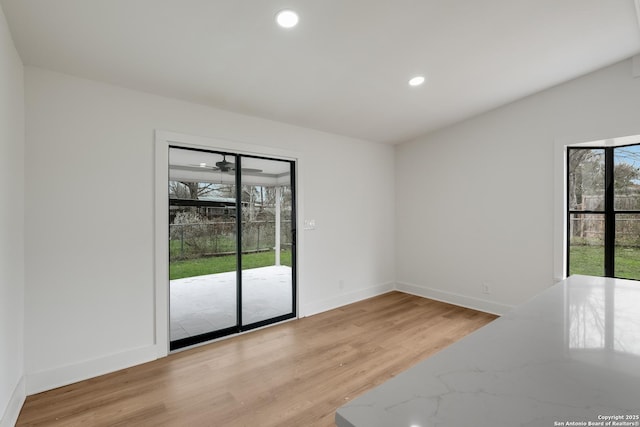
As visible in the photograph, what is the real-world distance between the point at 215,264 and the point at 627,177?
469cm

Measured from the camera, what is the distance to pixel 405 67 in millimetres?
2854

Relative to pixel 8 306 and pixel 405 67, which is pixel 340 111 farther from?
pixel 8 306

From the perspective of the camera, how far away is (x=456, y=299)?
4.42 m

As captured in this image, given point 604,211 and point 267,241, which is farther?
point 267,241

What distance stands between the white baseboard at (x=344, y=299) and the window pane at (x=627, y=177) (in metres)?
3.13

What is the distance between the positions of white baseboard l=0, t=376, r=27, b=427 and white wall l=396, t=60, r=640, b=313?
4664mm

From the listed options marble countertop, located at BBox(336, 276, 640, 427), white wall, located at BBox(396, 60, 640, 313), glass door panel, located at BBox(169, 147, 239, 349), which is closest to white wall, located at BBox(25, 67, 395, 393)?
glass door panel, located at BBox(169, 147, 239, 349)

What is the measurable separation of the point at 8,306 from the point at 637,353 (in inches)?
124

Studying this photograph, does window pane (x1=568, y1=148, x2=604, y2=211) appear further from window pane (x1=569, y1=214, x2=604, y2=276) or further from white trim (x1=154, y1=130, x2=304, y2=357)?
white trim (x1=154, y1=130, x2=304, y2=357)

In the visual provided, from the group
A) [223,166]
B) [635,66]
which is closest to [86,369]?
[223,166]

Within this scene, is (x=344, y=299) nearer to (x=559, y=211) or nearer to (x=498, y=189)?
(x=498, y=189)

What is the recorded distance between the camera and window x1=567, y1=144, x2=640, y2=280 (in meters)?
3.31

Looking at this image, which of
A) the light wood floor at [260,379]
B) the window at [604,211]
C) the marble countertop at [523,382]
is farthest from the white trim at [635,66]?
the marble countertop at [523,382]

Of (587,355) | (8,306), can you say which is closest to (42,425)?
(8,306)
